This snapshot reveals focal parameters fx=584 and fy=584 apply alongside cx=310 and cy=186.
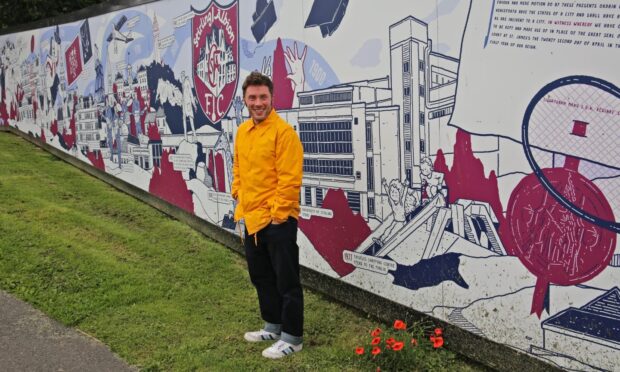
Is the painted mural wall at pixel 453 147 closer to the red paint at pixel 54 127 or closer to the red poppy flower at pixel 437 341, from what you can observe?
the red poppy flower at pixel 437 341

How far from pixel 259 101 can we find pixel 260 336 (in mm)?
1619

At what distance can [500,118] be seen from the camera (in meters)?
3.26

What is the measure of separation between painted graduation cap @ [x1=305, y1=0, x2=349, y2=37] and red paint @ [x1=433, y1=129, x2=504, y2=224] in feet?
4.59

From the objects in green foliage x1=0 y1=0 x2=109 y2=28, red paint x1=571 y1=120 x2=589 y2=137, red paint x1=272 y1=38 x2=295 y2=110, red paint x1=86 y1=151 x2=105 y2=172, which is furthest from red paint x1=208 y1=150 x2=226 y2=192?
green foliage x1=0 y1=0 x2=109 y2=28

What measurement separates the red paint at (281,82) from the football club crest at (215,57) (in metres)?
0.76

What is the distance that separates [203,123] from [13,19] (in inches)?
433

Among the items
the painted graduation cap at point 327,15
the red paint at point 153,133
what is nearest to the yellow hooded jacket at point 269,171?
the painted graduation cap at point 327,15

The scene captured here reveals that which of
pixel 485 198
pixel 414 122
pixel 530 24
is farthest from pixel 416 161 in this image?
pixel 530 24

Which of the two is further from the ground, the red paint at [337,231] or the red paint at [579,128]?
the red paint at [579,128]

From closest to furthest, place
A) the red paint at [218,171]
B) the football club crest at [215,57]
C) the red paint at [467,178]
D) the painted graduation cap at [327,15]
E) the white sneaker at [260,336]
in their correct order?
the red paint at [467,178] < the white sneaker at [260,336] < the painted graduation cap at [327,15] < the football club crest at [215,57] < the red paint at [218,171]

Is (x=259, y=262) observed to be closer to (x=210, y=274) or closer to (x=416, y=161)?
(x=416, y=161)

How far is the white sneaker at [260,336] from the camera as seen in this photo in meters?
4.04

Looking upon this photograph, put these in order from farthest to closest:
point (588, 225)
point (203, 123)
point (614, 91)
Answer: point (203, 123)
point (588, 225)
point (614, 91)

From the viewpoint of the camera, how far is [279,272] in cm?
375
